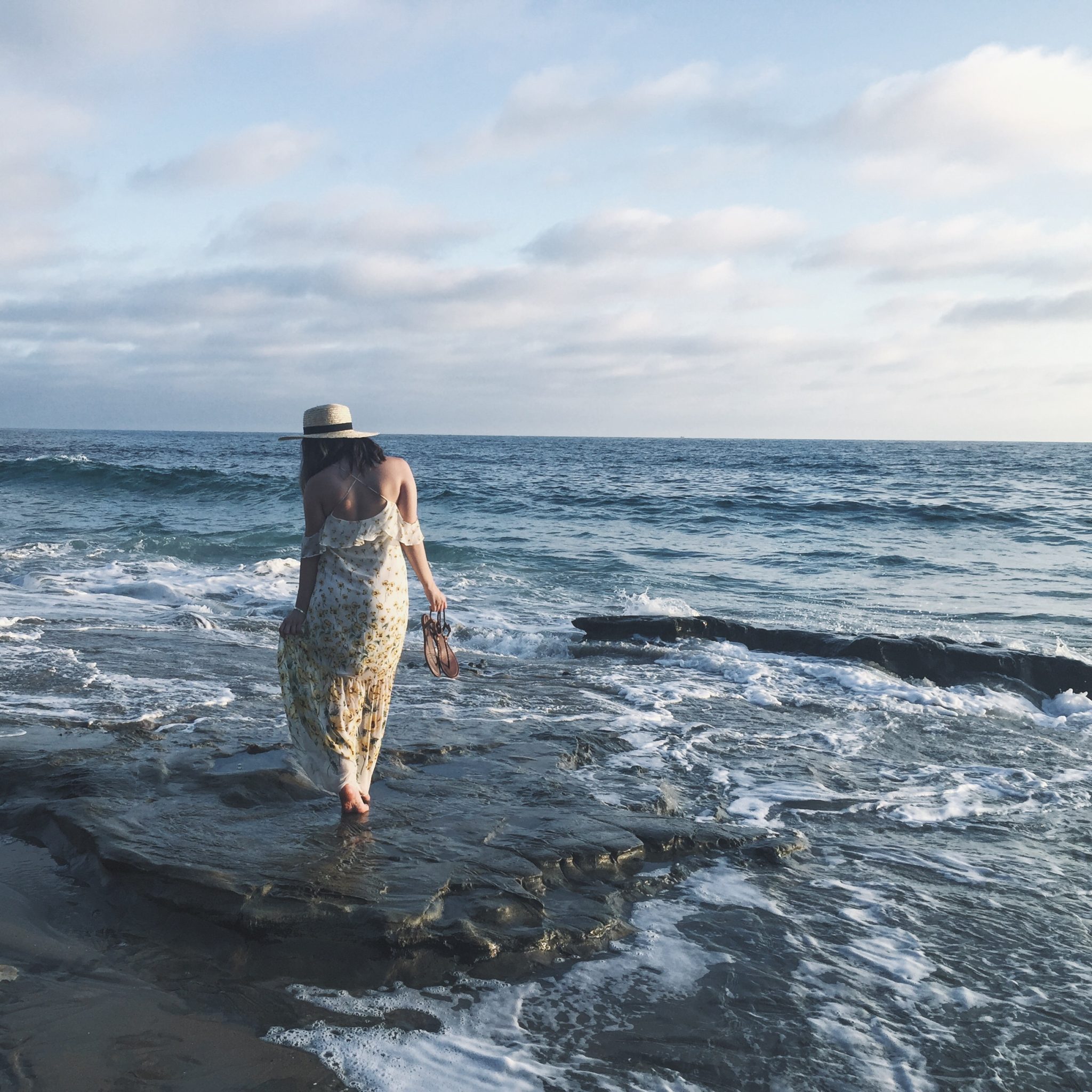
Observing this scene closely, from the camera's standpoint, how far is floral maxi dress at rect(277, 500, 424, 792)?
3.99m

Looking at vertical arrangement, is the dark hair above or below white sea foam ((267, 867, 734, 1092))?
above

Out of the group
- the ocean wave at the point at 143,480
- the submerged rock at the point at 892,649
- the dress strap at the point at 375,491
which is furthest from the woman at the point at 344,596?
the ocean wave at the point at 143,480

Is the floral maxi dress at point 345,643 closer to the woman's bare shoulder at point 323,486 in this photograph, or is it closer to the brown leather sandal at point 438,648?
the woman's bare shoulder at point 323,486

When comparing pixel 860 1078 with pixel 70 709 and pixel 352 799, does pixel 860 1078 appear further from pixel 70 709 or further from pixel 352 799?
pixel 70 709

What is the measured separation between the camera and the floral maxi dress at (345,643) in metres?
3.99

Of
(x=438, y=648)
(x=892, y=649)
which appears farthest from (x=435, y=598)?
(x=892, y=649)

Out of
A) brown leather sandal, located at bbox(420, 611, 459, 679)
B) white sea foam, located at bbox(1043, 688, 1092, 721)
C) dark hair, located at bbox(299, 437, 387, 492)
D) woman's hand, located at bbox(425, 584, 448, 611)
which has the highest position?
dark hair, located at bbox(299, 437, 387, 492)

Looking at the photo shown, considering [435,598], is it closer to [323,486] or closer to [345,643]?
[345,643]

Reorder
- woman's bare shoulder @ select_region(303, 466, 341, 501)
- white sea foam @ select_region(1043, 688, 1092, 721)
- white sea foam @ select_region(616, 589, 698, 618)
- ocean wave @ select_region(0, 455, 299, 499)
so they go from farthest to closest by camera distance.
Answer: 1. ocean wave @ select_region(0, 455, 299, 499)
2. white sea foam @ select_region(616, 589, 698, 618)
3. white sea foam @ select_region(1043, 688, 1092, 721)
4. woman's bare shoulder @ select_region(303, 466, 341, 501)

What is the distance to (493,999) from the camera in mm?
2939

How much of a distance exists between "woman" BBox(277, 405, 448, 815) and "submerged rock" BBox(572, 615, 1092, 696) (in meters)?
5.68

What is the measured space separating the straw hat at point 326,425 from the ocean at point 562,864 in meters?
1.79

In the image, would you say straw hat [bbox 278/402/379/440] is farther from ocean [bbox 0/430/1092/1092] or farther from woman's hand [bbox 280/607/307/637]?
ocean [bbox 0/430/1092/1092]

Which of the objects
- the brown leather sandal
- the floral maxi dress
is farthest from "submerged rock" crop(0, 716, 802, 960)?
the brown leather sandal
